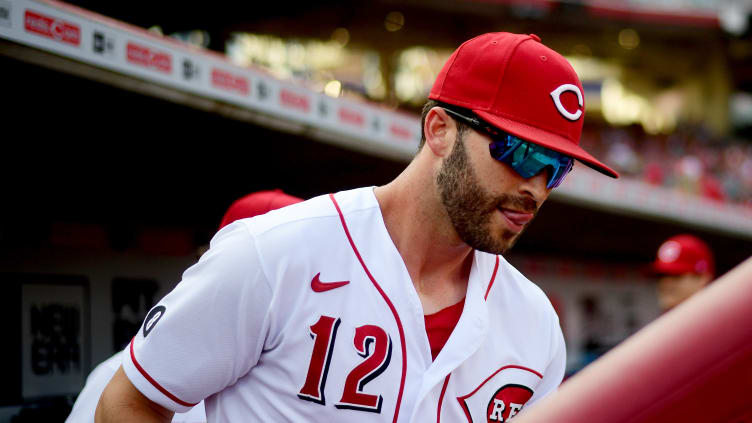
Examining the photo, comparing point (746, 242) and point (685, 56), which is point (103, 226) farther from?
point (685, 56)

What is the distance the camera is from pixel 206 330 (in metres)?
1.34

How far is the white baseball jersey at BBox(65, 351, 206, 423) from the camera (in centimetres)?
196

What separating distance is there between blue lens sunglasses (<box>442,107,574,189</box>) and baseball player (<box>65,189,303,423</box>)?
102 cm

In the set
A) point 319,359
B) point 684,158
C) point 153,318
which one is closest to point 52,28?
point 153,318

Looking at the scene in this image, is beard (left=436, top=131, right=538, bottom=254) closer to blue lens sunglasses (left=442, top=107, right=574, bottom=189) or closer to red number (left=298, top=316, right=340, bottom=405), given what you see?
blue lens sunglasses (left=442, top=107, right=574, bottom=189)

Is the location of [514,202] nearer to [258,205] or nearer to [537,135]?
[537,135]

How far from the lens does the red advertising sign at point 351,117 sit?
3.76 meters

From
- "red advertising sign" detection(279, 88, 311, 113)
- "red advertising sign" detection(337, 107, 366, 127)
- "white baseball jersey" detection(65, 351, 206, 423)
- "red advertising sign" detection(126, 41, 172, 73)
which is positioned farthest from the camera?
"red advertising sign" detection(337, 107, 366, 127)

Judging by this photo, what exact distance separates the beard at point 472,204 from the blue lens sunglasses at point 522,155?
57 mm

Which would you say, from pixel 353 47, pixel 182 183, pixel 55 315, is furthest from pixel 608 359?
pixel 353 47

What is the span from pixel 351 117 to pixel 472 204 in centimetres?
244

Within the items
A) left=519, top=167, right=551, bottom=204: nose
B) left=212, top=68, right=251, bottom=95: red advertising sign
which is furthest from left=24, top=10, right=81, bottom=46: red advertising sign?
left=519, top=167, right=551, bottom=204: nose

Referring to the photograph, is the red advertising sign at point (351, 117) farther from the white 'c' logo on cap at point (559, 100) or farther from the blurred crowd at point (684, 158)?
the blurred crowd at point (684, 158)

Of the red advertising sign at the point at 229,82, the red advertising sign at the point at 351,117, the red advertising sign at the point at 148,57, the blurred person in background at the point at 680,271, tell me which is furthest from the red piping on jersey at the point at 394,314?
the blurred person in background at the point at 680,271
